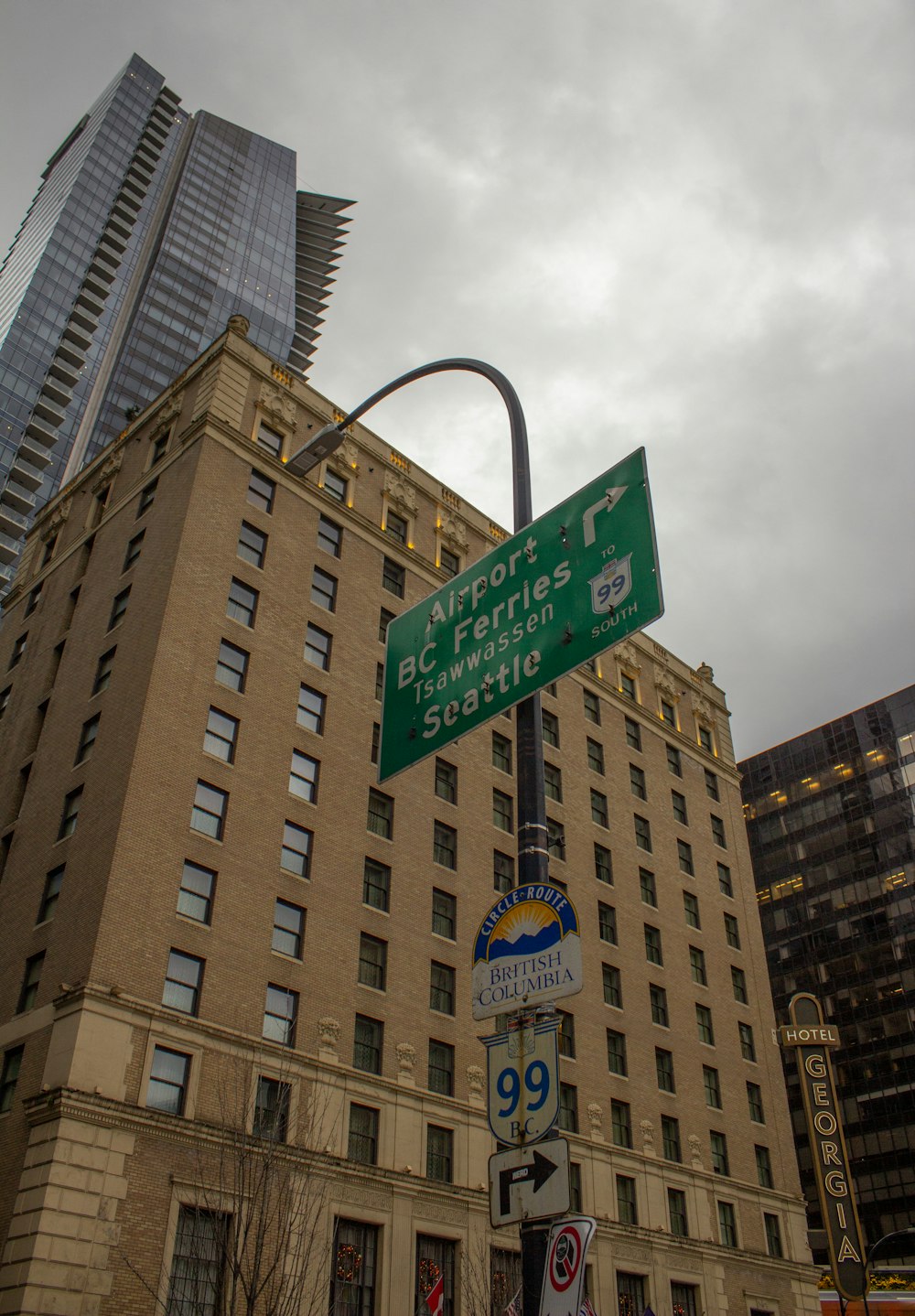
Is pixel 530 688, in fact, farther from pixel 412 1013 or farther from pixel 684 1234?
A: pixel 684 1234

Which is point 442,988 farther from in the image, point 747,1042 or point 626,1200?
point 747,1042

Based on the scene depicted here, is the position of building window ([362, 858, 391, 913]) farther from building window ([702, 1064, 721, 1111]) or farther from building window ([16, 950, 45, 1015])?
building window ([702, 1064, 721, 1111])

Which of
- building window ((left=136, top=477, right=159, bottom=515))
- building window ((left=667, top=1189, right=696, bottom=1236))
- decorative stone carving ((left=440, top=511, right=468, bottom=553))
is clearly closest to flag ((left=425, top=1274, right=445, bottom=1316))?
building window ((left=667, top=1189, right=696, bottom=1236))

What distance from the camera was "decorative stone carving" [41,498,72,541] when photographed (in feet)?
152

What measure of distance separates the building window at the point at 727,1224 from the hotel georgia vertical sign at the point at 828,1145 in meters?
10.7

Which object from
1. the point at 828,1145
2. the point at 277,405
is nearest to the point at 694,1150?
the point at 828,1145

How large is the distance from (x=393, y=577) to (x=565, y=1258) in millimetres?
36896

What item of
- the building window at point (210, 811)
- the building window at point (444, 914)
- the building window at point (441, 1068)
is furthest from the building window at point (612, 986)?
the building window at point (210, 811)

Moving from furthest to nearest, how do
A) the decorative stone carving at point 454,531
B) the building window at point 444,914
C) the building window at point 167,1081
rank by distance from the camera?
the decorative stone carving at point 454,531, the building window at point 444,914, the building window at point 167,1081

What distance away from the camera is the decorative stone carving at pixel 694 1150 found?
40656 millimetres

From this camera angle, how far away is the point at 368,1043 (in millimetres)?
31906

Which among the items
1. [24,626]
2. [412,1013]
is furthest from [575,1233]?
[24,626]

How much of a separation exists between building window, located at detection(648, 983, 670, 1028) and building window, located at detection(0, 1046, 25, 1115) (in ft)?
79.7

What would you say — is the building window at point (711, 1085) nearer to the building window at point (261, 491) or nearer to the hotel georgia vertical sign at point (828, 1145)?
the hotel georgia vertical sign at point (828, 1145)
